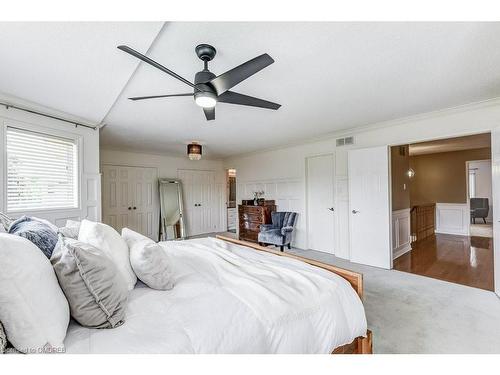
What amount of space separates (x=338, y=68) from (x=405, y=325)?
7.76 ft

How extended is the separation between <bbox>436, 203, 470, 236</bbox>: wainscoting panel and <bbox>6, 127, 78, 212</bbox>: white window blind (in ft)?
27.1

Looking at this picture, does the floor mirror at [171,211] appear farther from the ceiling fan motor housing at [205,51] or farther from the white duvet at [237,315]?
the ceiling fan motor housing at [205,51]

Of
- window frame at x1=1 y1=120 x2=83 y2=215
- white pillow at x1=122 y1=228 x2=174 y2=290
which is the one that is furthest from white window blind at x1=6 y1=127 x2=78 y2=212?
white pillow at x1=122 y1=228 x2=174 y2=290

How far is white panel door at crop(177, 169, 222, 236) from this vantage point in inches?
253

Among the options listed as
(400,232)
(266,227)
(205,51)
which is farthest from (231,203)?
(205,51)

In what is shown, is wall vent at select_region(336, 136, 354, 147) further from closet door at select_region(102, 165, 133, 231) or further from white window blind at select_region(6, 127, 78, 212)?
closet door at select_region(102, 165, 133, 231)

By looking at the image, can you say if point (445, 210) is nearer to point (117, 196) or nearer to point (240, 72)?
point (240, 72)

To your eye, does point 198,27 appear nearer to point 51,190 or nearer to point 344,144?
point 51,190

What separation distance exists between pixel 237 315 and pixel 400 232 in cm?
438

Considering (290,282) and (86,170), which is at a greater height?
(86,170)

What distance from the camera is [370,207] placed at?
12.4ft

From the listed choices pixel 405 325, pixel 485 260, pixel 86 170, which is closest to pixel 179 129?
pixel 86 170

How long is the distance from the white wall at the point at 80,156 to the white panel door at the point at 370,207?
4117 millimetres

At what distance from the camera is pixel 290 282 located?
1404mm
